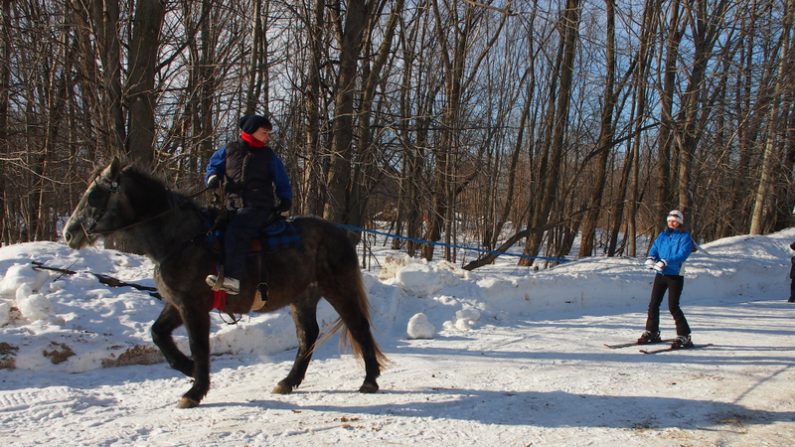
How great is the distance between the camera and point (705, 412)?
4.56 meters

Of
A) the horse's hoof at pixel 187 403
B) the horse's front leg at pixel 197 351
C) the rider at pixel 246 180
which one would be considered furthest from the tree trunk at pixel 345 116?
the horse's hoof at pixel 187 403

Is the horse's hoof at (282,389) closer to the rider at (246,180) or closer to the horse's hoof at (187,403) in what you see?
the horse's hoof at (187,403)

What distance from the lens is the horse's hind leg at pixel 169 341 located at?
4.69 meters

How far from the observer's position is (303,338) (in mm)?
5387

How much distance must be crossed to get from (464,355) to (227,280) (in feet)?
10.6

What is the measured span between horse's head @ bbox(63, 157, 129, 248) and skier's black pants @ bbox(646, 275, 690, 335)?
6.44 meters

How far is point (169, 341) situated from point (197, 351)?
314mm

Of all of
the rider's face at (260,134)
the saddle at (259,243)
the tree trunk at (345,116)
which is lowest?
the saddle at (259,243)

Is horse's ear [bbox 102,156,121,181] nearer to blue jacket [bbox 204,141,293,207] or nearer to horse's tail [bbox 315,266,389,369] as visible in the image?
blue jacket [bbox 204,141,293,207]

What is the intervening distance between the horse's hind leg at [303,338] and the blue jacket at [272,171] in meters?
1.11

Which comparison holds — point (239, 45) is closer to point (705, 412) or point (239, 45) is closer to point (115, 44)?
point (115, 44)

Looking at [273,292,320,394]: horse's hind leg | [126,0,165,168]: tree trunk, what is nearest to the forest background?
[126,0,165,168]: tree trunk

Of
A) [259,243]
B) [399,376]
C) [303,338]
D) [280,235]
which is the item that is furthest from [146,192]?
[399,376]

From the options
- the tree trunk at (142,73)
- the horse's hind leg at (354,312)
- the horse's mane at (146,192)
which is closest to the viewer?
the horse's mane at (146,192)
